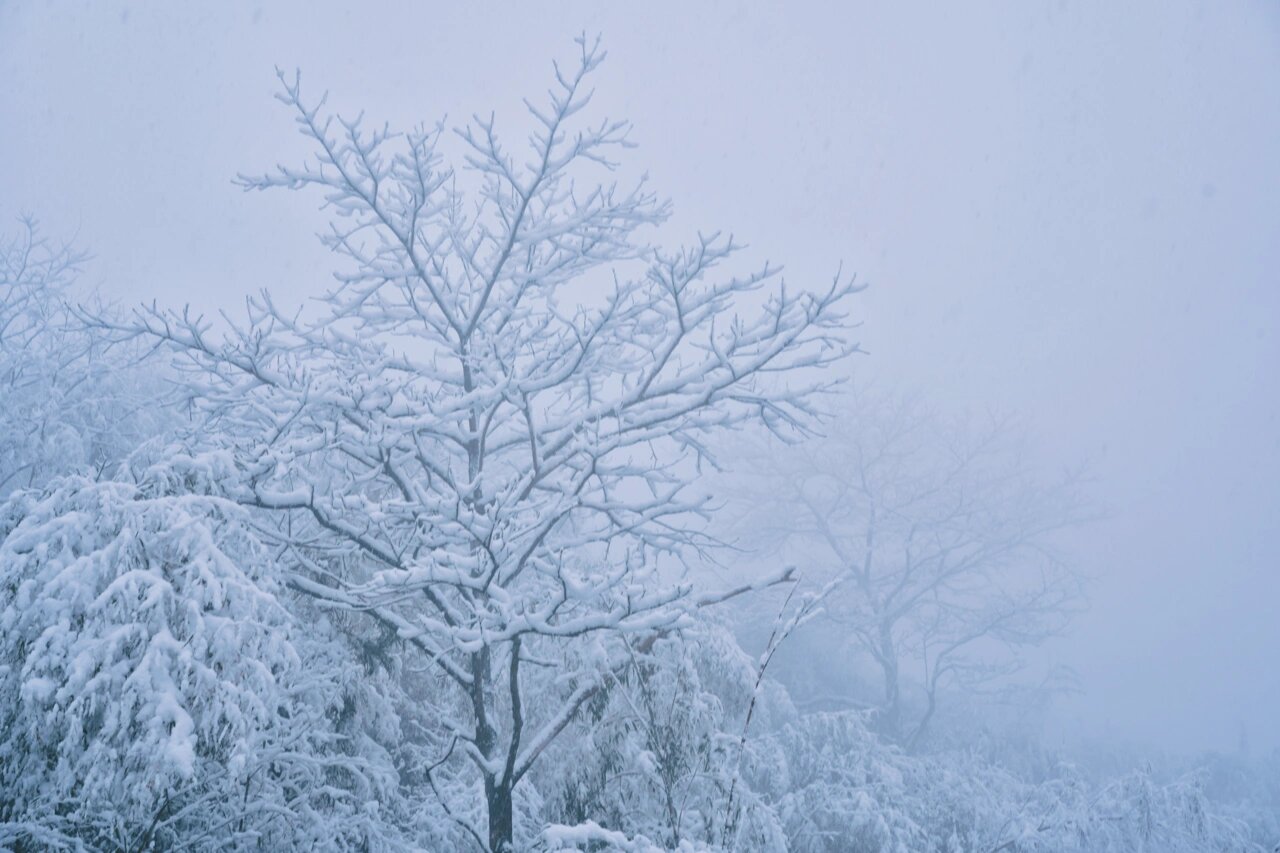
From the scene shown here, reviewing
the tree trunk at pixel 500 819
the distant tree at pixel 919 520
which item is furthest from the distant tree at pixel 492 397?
the distant tree at pixel 919 520

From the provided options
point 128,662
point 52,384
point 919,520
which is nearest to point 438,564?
point 128,662

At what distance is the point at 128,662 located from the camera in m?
2.57

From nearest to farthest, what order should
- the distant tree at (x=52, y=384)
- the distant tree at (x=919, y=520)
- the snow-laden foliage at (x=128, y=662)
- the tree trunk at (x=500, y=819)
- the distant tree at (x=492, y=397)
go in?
the snow-laden foliage at (x=128, y=662) → the tree trunk at (x=500, y=819) → the distant tree at (x=492, y=397) → the distant tree at (x=52, y=384) → the distant tree at (x=919, y=520)

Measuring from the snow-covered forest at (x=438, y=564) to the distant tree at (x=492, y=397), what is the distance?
4 centimetres

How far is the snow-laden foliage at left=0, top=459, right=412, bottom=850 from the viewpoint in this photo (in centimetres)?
248

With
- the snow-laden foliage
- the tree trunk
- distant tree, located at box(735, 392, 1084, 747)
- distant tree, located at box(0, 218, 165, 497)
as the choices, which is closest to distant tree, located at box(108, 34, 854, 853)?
the tree trunk

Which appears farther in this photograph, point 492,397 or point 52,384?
point 52,384

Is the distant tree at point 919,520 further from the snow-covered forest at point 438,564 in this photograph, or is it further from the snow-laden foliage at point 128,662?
the snow-laden foliage at point 128,662

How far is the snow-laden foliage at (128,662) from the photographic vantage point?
2.48 m

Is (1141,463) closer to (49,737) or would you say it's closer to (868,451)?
(868,451)

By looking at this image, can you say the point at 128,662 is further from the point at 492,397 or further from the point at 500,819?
the point at 492,397

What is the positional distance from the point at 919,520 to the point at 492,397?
13.4 meters

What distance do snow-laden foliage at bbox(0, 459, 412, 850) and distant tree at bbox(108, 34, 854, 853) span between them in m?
0.54

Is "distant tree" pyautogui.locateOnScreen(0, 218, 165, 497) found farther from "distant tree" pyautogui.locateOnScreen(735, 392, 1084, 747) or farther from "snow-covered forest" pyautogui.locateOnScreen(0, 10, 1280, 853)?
"distant tree" pyautogui.locateOnScreen(735, 392, 1084, 747)
